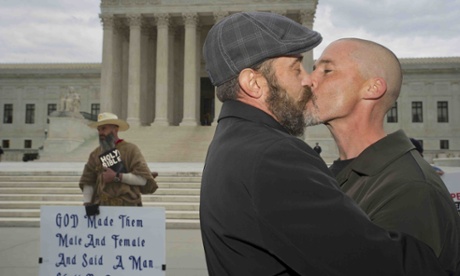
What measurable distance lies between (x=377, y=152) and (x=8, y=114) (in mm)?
70054

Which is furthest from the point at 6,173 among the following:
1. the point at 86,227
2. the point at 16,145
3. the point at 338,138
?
the point at 16,145

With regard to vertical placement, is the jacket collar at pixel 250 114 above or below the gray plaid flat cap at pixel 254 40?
below

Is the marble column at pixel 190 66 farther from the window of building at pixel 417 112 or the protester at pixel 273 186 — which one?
the protester at pixel 273 186

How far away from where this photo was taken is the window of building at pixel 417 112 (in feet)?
189

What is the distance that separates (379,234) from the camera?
127cm

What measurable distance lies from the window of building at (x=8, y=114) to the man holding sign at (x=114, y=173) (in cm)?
6388

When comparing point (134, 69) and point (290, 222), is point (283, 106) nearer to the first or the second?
point (290, 222)

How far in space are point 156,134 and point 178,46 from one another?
39.1 feet

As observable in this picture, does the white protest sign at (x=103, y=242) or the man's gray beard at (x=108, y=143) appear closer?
the white protest sign at (x=103, y=242)

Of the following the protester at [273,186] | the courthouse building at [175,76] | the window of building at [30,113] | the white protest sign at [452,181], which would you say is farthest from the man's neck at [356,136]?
the window of building at [30,113]

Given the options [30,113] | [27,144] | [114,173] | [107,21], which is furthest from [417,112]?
[114,173]

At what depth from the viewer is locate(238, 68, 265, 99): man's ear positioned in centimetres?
164

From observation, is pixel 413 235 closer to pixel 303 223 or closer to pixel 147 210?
pixel 303 223

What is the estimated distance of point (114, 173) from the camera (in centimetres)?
594
